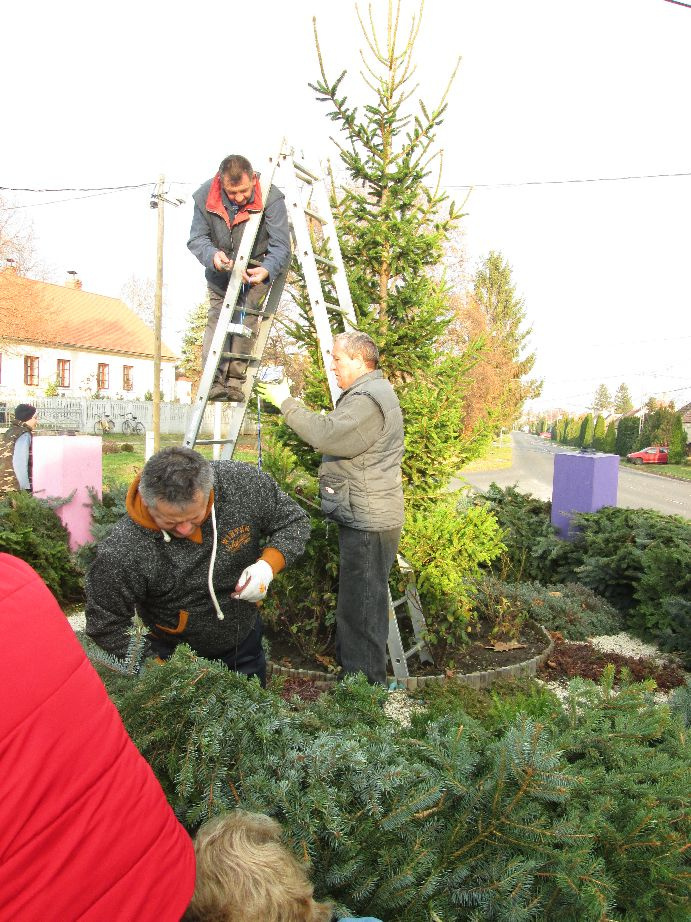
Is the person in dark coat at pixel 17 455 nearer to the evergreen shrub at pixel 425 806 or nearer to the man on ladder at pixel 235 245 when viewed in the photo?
the man on ladder at pixel 235 245

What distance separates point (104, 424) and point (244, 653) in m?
33.3

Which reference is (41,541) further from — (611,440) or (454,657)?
(611,440)

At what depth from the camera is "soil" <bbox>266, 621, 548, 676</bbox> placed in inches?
186

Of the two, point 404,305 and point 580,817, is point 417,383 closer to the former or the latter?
point 404,305

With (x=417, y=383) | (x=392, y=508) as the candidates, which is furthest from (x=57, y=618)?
(x=417, y=383)

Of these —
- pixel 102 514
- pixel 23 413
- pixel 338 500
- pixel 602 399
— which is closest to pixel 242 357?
pixel 338 500

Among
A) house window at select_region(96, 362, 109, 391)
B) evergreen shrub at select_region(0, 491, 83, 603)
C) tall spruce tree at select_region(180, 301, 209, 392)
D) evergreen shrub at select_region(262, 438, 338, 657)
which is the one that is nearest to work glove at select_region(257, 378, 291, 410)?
evergreen shrub at select_region(262, 438, 338, 657)

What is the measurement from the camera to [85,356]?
44688mm

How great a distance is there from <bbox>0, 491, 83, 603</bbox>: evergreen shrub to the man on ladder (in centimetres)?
286

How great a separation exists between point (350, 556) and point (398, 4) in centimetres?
426

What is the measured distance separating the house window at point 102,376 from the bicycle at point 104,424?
10636 millimetres

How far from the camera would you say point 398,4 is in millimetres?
5230

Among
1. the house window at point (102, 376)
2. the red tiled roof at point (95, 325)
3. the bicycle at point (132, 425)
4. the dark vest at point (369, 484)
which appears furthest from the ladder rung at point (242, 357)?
the house window at point (102, 376)

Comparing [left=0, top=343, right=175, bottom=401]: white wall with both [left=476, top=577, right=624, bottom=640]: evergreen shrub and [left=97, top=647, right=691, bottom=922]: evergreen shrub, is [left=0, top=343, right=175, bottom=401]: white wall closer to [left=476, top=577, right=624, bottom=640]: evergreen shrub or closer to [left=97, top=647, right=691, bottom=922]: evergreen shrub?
[left=476, top=577, right=624, bottom=640]: evergreen shrub
